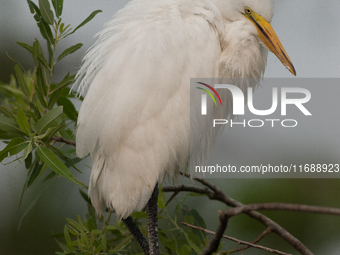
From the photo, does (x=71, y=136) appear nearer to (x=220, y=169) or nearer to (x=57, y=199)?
(x=220, y=169)

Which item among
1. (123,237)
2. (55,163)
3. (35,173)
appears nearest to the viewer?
(55,163)

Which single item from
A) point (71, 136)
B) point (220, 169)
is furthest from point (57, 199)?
point (220, 169)

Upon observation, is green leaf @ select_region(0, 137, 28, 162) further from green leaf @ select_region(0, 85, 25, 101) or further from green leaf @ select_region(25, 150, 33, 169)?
green leaf @ select_region(0, 85, 25, 101)

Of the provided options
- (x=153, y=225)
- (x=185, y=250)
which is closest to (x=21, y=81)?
(x=153, y=225)

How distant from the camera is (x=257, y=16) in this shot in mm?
1107

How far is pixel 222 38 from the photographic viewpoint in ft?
3.57

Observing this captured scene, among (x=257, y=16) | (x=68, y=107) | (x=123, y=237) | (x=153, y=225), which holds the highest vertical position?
(x=257, y=16)

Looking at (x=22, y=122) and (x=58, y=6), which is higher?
(x=58, y=6)

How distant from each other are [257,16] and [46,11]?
608mm

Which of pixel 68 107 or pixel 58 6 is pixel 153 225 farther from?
pixel 58 6

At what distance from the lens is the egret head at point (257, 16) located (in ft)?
3.56

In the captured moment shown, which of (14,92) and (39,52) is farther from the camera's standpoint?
(14,92)

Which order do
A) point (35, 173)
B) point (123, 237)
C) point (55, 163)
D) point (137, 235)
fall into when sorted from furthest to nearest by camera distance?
1. point (123, 237)
2. point (137, 235)
3. point (35, 173)
4. point (55, 163)

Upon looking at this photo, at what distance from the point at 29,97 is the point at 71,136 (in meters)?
0.24
